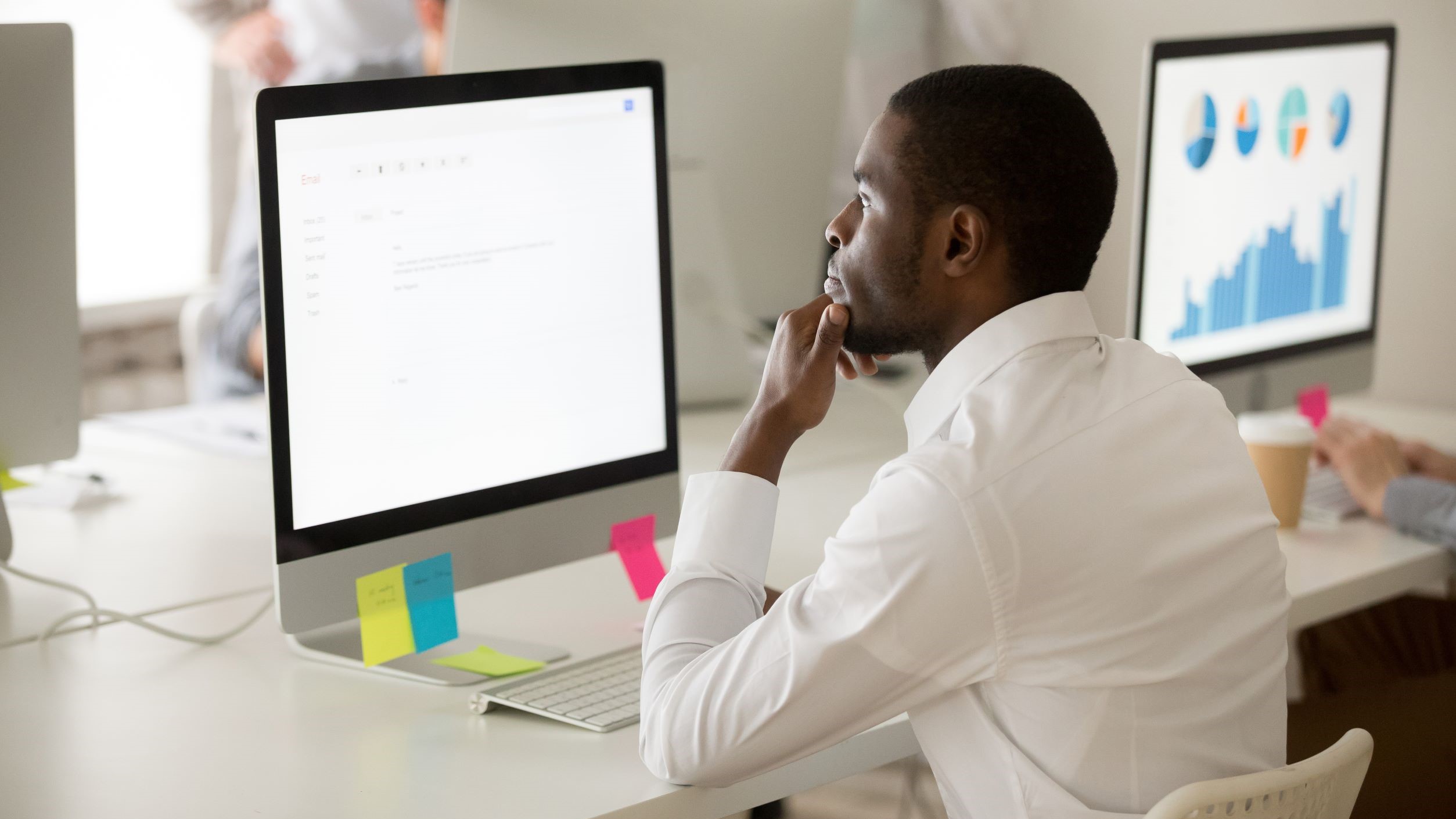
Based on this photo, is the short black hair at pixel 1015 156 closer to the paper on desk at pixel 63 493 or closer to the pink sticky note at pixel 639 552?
the pink sticky note at pixel 639 552

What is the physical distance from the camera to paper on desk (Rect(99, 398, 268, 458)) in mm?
1961

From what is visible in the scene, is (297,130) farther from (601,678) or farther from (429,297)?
(601,678)

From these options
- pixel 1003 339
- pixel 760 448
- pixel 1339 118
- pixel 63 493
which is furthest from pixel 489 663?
pixel 1339 118

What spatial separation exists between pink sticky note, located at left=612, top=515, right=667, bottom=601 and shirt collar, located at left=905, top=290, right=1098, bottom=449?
1.35ft

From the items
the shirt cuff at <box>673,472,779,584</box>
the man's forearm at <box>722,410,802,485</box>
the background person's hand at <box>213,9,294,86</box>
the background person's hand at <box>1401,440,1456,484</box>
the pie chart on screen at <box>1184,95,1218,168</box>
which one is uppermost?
the background person's hand at <box>213,9,294,86</box>

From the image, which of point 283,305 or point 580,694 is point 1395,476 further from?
point 283,305

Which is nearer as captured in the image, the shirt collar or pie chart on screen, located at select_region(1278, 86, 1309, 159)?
the shirt collar

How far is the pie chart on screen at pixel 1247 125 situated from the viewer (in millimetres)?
1724

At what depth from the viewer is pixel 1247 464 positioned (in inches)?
38.2

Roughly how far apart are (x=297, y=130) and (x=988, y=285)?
0.55 meters

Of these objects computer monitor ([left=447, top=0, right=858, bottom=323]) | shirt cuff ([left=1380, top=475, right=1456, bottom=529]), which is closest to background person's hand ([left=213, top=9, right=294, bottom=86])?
computer monitor ([left=447, top=0, right=858, bottom=323])

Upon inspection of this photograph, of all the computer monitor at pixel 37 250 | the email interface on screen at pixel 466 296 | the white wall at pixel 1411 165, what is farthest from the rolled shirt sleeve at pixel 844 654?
the white wall at pixel 1411 165

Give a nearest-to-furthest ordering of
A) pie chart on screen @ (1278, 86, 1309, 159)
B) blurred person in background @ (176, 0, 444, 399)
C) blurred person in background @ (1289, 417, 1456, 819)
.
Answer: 1. blurred person in background @ (1289, 417, 1456, 819)
2. pie chart on screen @ (1278, 86, 1309, 159)
3. blurred person in background @ (176, 0, 444, 399)

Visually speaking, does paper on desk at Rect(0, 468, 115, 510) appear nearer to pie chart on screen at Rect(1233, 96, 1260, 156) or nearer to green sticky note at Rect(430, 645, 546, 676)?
green sticky note at Rect(430, 645, 546, 676)
